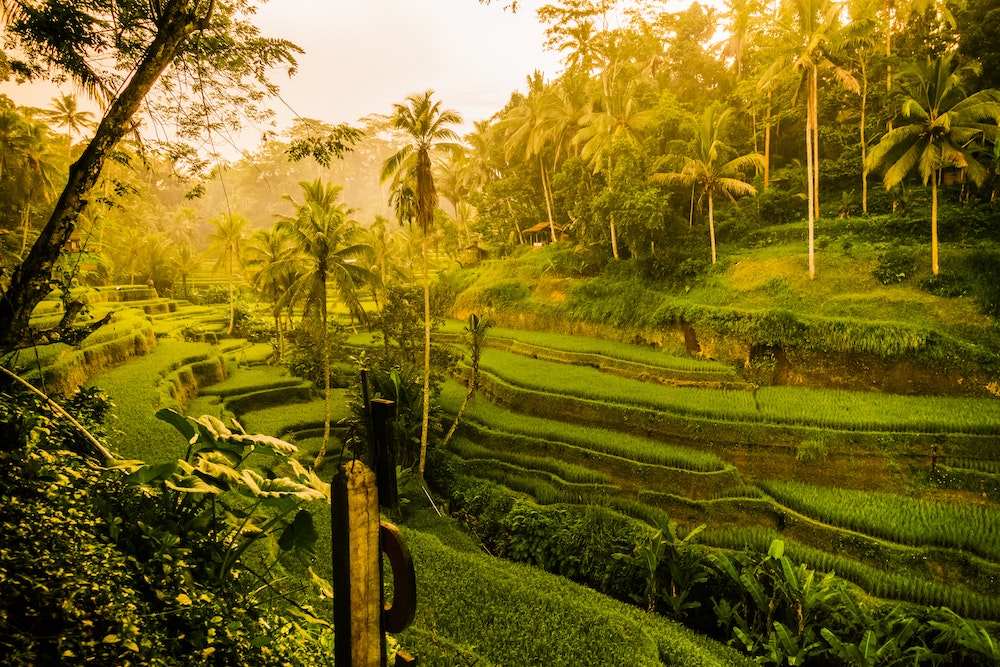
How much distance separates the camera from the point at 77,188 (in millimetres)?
3762

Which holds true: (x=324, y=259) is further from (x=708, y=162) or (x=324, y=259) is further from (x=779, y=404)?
(x=708, y=162)

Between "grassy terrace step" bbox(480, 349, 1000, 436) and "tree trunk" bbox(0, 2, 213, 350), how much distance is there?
37.0 feet

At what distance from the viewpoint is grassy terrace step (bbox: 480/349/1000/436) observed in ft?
30.7

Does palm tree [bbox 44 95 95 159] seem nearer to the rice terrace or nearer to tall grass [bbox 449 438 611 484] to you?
the rice terrace

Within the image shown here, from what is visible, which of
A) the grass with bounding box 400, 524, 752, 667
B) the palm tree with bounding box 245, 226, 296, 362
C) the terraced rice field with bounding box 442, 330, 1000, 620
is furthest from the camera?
the palm tree with bounding box 245, 226, 296, 362

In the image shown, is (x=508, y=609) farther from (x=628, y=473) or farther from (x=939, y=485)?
(x=939, y=485)

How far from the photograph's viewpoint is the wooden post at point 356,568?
151 centimetres

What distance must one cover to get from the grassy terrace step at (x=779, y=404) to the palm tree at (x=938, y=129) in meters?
5.01

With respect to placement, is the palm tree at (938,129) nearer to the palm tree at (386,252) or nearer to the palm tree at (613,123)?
the palm tree at (613,123)

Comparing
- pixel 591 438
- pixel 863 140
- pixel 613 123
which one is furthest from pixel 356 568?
pixel 863 140

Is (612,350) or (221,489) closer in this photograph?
(221,489)

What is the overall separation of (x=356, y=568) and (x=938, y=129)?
702 inches

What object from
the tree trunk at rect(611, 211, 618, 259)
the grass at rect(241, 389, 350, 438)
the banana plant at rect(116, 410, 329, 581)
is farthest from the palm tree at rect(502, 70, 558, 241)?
the banana plant at rect(116, 410, 329, 581)

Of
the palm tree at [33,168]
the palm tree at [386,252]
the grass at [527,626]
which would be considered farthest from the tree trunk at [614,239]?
the palm tree at [33,168]
